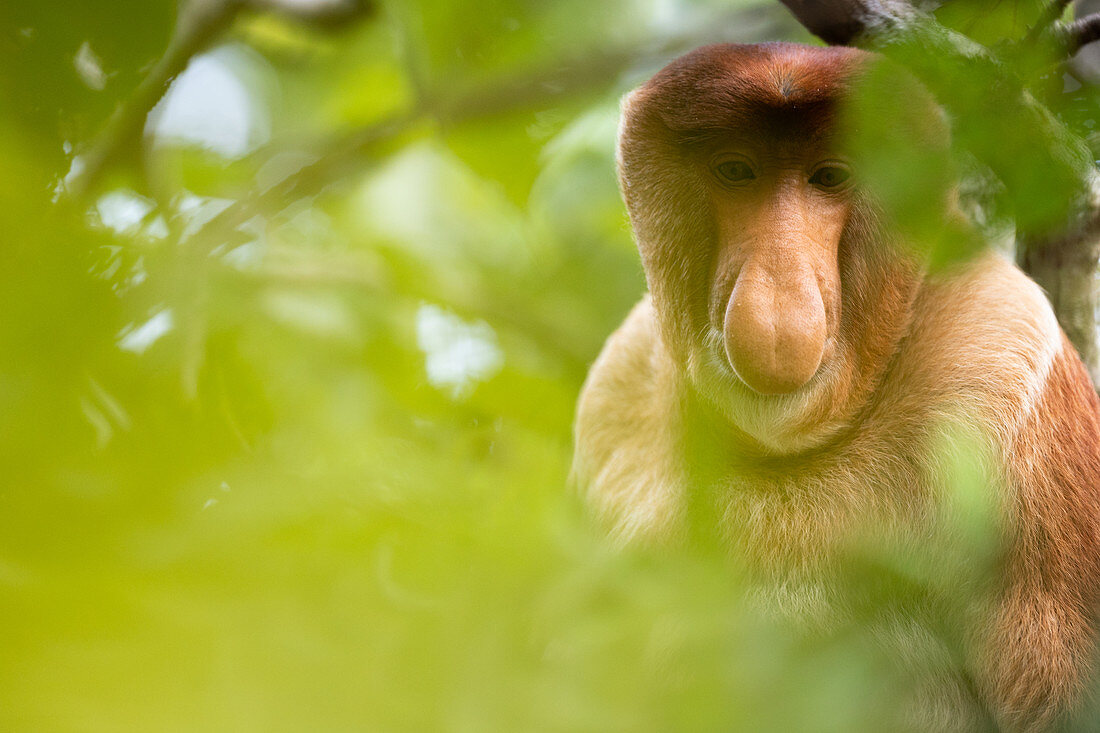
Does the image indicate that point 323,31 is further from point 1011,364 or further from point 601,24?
point 1011,364

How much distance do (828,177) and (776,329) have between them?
50 cm

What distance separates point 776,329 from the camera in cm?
190

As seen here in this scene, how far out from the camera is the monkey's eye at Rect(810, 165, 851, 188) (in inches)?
86.5

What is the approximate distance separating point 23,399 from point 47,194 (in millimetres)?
98

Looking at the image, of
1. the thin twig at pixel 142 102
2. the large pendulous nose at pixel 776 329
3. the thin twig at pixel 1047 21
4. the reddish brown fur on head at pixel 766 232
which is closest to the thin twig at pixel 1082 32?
the thin twig at pixel 1047 21

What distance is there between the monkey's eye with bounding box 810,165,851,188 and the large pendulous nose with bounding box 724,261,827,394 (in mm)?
337

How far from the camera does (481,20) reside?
115 cm

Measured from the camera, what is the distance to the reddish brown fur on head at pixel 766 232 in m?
2.05

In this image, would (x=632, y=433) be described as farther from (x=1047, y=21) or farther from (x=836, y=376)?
(x=1047, y=21)

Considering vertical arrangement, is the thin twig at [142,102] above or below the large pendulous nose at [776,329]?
above

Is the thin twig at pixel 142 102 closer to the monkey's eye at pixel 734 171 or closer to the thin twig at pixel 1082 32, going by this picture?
the thin twig at pixel 1082 32

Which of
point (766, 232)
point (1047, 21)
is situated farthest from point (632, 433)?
point (1047, 21)

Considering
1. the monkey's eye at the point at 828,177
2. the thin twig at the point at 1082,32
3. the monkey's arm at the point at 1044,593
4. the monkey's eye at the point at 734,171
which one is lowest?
the monkey's arm at the point at 1044,593

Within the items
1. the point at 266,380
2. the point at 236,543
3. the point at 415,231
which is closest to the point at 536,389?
the point at 266,380
